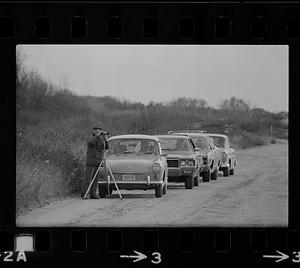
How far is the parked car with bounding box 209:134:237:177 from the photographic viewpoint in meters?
24.2

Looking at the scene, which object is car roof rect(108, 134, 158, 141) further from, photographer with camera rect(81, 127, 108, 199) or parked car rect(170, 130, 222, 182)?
parked car rect(170, 130, 222, 182)

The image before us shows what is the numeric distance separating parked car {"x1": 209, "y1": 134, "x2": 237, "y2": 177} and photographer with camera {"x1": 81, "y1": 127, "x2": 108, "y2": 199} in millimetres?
1442

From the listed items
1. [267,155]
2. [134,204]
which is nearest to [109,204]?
[134,204]

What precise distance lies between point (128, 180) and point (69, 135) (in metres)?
0.95

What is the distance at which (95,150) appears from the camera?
2377 centimetres
